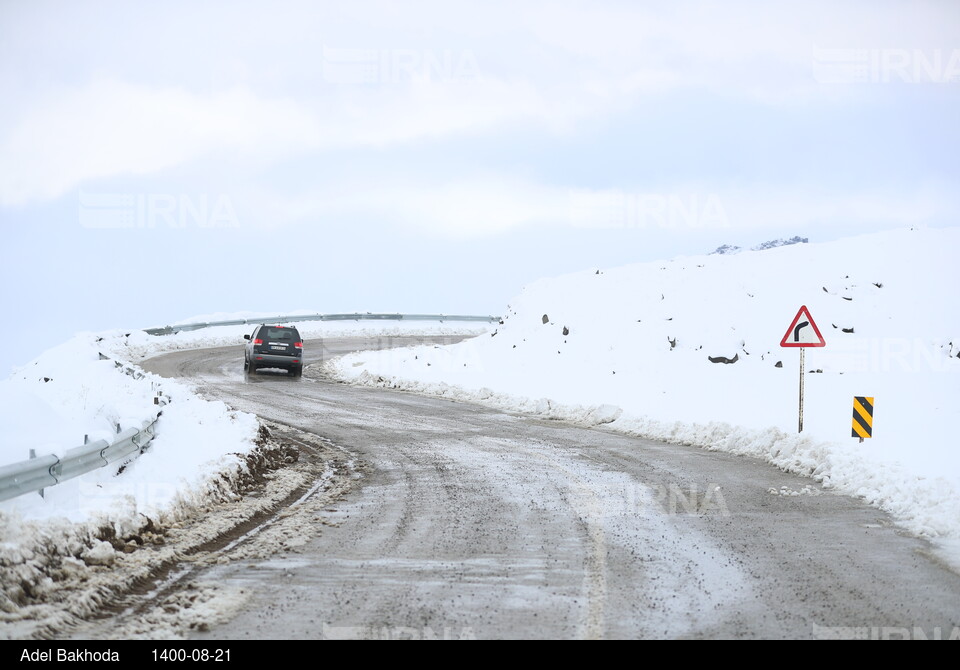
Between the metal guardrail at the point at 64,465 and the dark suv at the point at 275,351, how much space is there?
61.2 ft

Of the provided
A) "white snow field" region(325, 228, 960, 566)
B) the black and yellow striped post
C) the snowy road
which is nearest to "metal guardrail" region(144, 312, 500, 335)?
"white snow field" region(325, 228, 960, 566)

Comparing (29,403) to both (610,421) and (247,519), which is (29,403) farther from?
(610,421)

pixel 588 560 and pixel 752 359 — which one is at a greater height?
pixel 752 359

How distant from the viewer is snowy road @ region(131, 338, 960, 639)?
597cm

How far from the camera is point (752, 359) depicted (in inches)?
960

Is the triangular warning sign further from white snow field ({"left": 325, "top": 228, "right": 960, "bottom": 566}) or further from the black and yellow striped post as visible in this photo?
white snow field ({"left": 325, "top": 228, "right": 960, "bottom": 566})

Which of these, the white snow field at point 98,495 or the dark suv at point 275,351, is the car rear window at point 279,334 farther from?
the white snow field at point 98,495

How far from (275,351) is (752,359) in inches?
626

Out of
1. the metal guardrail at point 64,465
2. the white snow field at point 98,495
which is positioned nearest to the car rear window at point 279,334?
the white snow field at point 98,495

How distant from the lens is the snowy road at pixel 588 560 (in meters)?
5.97

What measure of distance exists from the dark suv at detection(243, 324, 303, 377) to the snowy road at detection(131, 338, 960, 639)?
15.6 meters

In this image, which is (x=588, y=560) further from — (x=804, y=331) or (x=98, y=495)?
(x=804, y=331)

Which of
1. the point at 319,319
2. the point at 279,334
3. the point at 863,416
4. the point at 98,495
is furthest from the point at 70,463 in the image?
the point at 319,319
